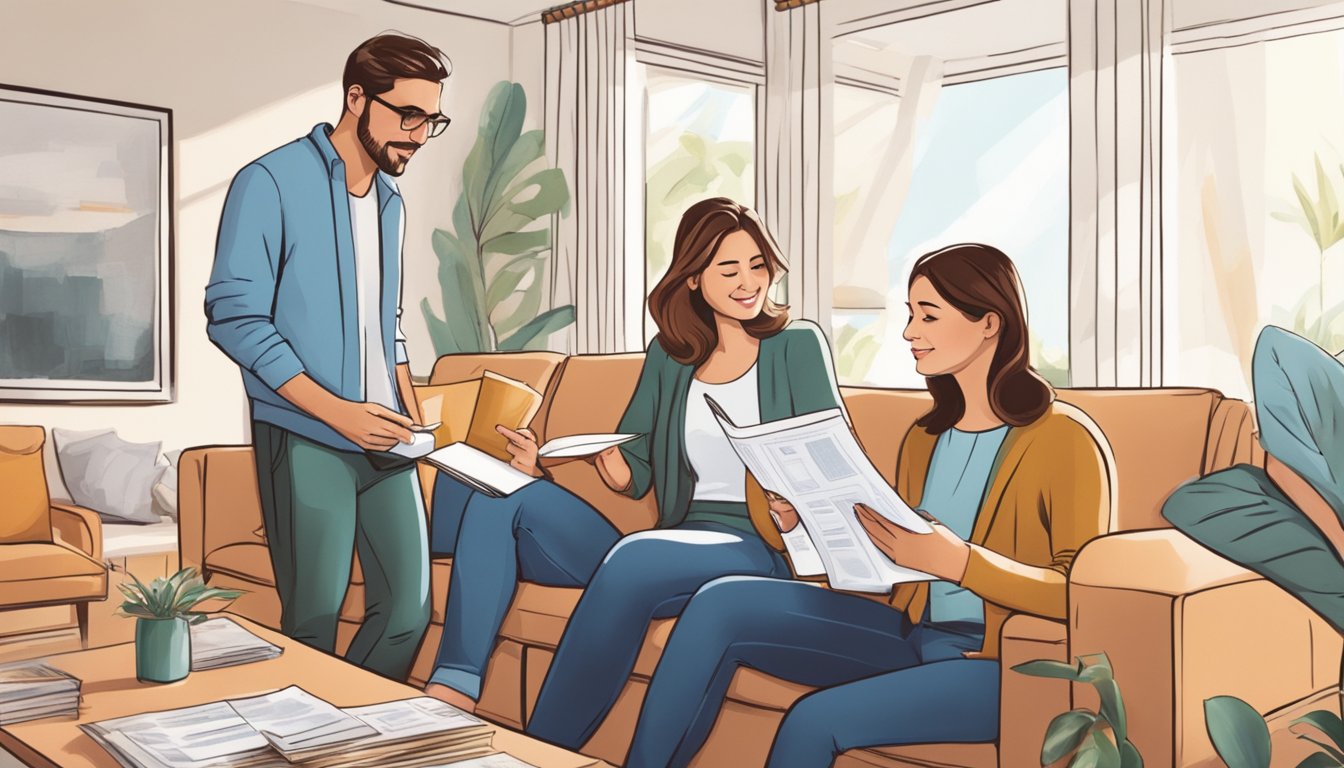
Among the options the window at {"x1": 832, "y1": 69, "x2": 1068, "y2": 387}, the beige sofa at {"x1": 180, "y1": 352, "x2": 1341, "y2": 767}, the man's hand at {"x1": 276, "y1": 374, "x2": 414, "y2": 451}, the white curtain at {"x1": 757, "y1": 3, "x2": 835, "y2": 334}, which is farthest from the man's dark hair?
the window at {"x1": 832, "y1": 69, "x2": 1068, "y2": 387}

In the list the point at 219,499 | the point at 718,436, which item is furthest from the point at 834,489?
the point at 219,499

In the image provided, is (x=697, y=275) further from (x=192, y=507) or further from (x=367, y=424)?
(x=192, y=507)

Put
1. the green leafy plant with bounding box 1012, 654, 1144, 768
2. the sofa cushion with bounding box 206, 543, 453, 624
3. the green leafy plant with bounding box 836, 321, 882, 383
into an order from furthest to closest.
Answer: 1. the green leafy plant with bounding box 836, 321, 882, 383
2. the sofa cushion with bounding box 206, 543, 453, 624
3. the green leafy plant with bounding box 1012, 654, 1144, 768

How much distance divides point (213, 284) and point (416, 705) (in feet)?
3.80

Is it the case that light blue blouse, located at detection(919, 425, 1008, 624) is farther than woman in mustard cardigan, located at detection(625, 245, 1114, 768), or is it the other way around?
light blue blouse, located at detection(919, 425, 1008, 624)

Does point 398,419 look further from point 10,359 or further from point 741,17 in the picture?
point 741,17

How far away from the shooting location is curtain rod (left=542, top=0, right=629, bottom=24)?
5180 mm

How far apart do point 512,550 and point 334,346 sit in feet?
2.05

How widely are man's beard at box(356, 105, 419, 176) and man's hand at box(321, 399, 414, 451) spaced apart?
56 cm

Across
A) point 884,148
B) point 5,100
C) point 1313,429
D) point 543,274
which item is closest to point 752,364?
point 1313,429

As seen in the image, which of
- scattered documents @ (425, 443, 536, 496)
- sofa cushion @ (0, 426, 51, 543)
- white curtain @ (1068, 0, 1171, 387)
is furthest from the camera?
white curtain @ (1068, 0, 1171, 387)

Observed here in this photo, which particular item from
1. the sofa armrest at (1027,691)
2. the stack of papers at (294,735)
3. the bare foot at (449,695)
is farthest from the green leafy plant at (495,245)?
the sofa armrest at (1027,691)

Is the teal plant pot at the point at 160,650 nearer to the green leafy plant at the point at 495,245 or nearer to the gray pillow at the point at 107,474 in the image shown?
the gray pillow at the point at 107,474

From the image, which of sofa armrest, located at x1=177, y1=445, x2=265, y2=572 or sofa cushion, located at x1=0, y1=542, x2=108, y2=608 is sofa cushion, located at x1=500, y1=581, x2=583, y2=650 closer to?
sofa armrest, located at x1=177, y1=445, x2=265, y2=572
